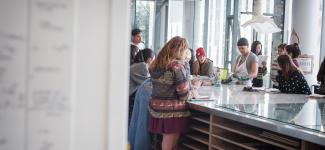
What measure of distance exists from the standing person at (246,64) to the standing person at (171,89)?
161 centimetres

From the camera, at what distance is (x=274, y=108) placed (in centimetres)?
282

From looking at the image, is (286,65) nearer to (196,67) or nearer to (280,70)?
(280,70)

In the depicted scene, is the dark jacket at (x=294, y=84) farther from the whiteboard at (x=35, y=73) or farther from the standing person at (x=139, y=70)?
the whiteboard at (x=35, y=73)

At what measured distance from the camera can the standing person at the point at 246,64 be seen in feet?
15.4

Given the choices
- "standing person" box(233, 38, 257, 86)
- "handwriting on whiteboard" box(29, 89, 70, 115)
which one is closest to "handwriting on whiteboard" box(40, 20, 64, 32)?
"handwriting on whiteboard" box(29, 89, 70, 115)

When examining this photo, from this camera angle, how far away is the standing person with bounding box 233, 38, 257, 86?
4684 millimetres

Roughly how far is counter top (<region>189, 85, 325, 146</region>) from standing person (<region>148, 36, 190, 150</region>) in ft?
0.39

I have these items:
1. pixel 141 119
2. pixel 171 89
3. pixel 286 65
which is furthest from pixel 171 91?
pixel 286 65

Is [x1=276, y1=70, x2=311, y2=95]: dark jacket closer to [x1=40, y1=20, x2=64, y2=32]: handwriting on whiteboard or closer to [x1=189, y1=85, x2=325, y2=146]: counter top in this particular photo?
[x1=189, y1=85, x2=325, y2=146]: counter top

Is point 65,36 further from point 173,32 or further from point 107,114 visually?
point 173,32

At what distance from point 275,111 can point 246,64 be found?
2.13 meters

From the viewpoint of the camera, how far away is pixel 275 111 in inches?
105

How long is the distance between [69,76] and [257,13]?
14.8 feet

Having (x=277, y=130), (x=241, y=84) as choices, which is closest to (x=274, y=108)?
(x=277, y=130)
